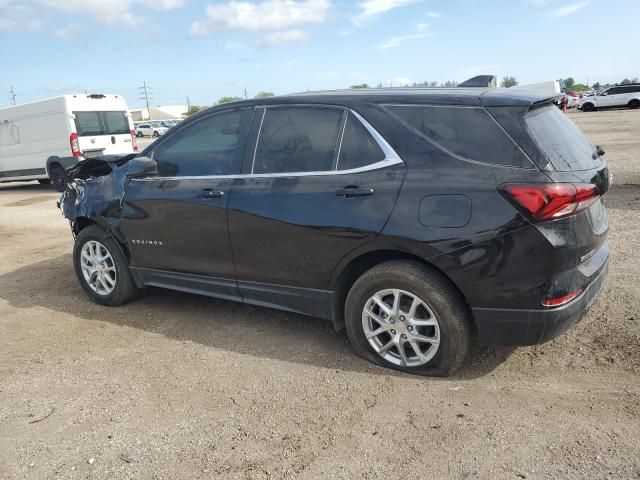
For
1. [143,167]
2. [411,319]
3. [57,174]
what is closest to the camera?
[411,319]

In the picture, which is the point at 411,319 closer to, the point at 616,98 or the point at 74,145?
the point at 74,145

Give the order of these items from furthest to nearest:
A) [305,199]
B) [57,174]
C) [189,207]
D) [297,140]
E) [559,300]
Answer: [57,174] < [189,207] < [297,140] < [305,199] < [559,300]

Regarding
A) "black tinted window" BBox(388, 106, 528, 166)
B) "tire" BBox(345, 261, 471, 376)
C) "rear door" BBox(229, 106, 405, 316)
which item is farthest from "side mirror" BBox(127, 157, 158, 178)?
"black tinted window" BBox(388, 106, 528, 166)

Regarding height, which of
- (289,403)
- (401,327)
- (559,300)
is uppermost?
(559,300)

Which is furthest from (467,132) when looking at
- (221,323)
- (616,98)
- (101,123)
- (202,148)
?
(616,98)

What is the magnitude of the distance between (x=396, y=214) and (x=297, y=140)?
975 millimetres

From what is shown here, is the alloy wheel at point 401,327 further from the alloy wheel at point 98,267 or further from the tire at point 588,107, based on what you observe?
the tire at point 588,107

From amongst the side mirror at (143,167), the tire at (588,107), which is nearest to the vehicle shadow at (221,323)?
the side mirror at (143,167)

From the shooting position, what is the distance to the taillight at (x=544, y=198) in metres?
2.87

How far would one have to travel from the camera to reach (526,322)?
3.03 m

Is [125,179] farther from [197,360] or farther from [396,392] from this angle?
[396,392]

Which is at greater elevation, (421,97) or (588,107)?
(421,97)

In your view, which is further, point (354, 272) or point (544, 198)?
point (354, 272)

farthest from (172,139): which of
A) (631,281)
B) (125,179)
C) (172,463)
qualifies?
(631,281)
